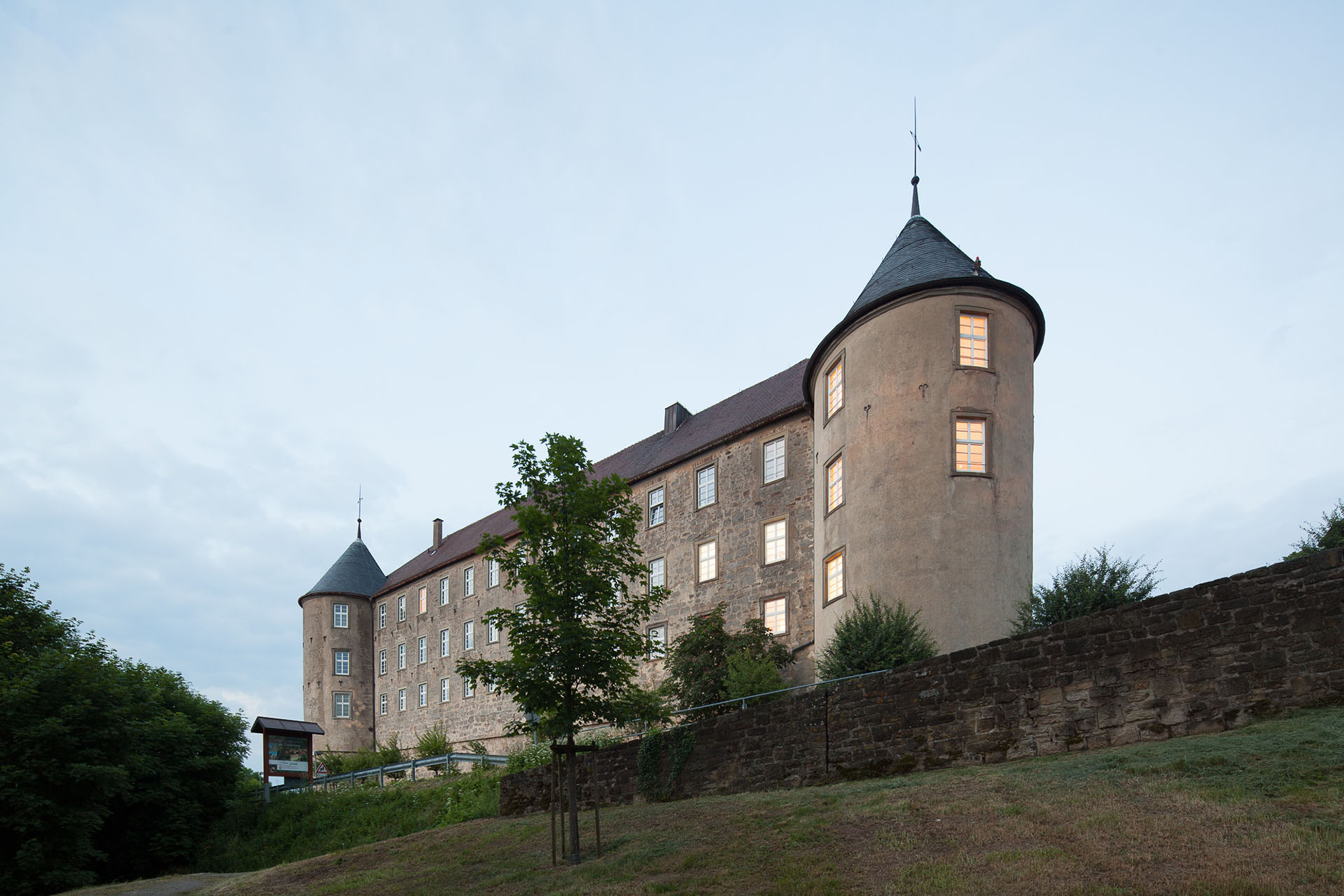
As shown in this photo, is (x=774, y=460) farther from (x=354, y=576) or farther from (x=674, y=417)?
(x=354, y=576)

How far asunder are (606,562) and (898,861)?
610 cm

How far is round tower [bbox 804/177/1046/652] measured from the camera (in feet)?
65.1

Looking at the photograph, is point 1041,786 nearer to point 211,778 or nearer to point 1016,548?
point 1016,548

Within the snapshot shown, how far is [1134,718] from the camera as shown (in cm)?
1267

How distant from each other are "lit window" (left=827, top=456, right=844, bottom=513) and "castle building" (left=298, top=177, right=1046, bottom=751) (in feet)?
0.19

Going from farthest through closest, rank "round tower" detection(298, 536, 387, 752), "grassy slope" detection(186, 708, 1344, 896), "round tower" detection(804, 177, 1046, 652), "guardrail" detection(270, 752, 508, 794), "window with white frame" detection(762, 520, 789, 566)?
1. "round tower" detection(298, 536, 387, 752)
2. "guardrail" detection(270, 752, 508, 794)
3. "window with white frame" detection(762, 520, 789, 566)
4. "round tower" detection(804, 177, 1046, 652)
5. "grassy slope" detection(186, 708, 1344, 896)

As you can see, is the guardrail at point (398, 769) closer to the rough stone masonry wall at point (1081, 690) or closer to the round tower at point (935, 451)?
the round tower at point (935, 451)

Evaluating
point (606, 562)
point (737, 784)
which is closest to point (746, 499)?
point (737, 784)

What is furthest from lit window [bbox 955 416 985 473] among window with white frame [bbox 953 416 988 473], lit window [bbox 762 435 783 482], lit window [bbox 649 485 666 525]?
lit window [bbox 649 485 666 525]

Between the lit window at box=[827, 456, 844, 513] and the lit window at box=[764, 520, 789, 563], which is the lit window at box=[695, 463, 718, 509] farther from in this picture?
the lit window at box=[827, 456, 844, 513]

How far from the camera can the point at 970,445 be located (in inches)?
816

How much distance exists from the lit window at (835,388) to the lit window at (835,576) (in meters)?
3.32

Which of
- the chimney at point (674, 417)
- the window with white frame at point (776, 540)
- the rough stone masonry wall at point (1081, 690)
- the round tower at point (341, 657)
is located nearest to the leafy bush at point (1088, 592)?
the rough stone masonry wall at point (1081, 690)

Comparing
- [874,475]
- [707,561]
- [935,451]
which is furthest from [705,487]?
[935,451]
